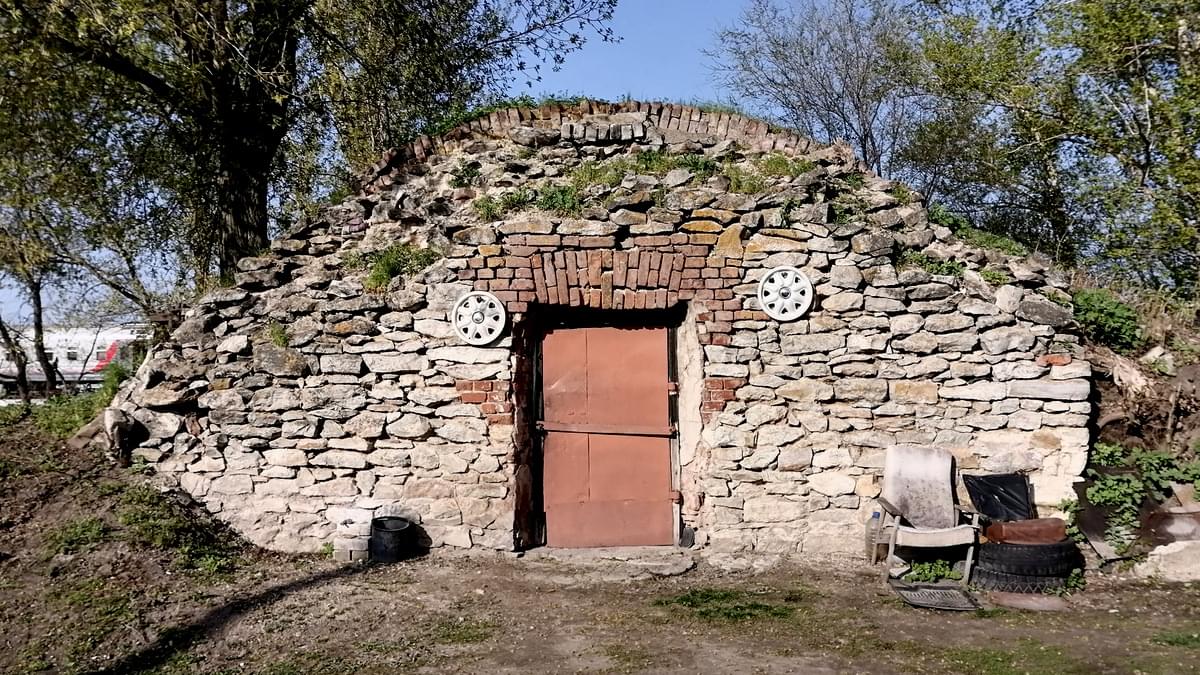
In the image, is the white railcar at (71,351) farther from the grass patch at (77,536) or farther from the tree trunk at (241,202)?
the grass patch at (77,536)

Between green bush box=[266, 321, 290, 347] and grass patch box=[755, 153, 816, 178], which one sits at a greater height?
grass patch box=[755, 153, 816, 178]

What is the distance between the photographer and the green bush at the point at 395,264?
6.96 meters

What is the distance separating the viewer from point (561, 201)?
23.0ft

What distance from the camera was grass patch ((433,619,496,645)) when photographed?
5.02m

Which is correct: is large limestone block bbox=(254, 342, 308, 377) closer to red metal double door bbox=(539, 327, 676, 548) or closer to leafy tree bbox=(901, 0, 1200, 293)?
red metal double door bbox=(539, 327, 676, 548)

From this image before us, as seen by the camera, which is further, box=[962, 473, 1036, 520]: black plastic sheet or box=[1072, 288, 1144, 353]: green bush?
box=[1072, 288, 1144, 353]: green bush

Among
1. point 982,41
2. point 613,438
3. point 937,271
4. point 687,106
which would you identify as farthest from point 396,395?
point 982,41

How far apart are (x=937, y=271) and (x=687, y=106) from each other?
2826mm

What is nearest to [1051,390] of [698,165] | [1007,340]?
[1007,340]

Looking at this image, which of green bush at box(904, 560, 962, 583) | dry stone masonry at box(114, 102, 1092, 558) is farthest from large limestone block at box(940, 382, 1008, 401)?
green bush at box(904, 560, 962, 583)

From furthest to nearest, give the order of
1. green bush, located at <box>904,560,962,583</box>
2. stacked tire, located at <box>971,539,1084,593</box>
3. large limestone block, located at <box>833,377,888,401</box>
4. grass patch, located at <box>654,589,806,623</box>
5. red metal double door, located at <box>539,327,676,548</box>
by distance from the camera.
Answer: red metal double door, located at <box>539,327,676,548</box>
large limestone block, located at <box>833,377,888,401</box>
green bush, located at <box>904,560,962,583</box>
stacked tire, located at <box>971,539,1084,593</box>
grass patch, located at <box>654,589,806,623</box>

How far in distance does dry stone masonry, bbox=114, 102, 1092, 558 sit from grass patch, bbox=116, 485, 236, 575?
0.88 ft

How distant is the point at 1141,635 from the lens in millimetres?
4980

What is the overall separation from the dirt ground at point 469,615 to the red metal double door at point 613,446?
52cm
